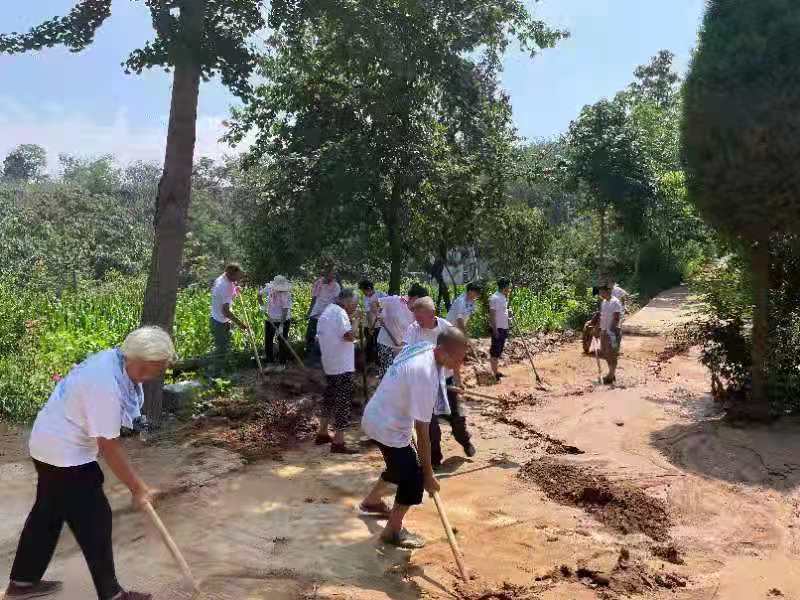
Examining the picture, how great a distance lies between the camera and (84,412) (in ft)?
11.0

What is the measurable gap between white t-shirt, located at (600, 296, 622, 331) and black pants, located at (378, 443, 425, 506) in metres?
6.40

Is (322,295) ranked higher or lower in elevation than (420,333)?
higher

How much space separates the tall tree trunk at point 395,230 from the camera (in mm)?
10711

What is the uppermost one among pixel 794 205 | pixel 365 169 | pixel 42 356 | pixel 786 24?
pixel 786 24

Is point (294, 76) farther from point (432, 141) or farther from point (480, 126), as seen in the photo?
point (480, 126)

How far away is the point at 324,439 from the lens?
7199 mm

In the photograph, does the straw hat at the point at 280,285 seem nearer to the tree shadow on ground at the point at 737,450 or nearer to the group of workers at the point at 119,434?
the group of workers at the point at 119,434

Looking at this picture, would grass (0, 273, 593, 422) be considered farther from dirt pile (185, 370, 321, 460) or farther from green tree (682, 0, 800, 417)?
green tree (682, 0, 800, 417)

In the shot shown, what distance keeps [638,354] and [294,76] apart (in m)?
8.37

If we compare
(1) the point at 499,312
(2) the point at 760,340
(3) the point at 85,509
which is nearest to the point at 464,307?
(1) the point at 499,312

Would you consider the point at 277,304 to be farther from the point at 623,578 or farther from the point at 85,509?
the point at 623,578

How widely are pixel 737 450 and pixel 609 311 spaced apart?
3592mm

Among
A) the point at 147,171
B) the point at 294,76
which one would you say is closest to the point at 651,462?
the point at 294,76

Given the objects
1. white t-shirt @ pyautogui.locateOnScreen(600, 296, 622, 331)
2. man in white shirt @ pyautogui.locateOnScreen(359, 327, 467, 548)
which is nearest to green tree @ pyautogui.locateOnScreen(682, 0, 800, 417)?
white t-shirt @ pyautogui.locateOnScreen(600, 296, 622, 331)
